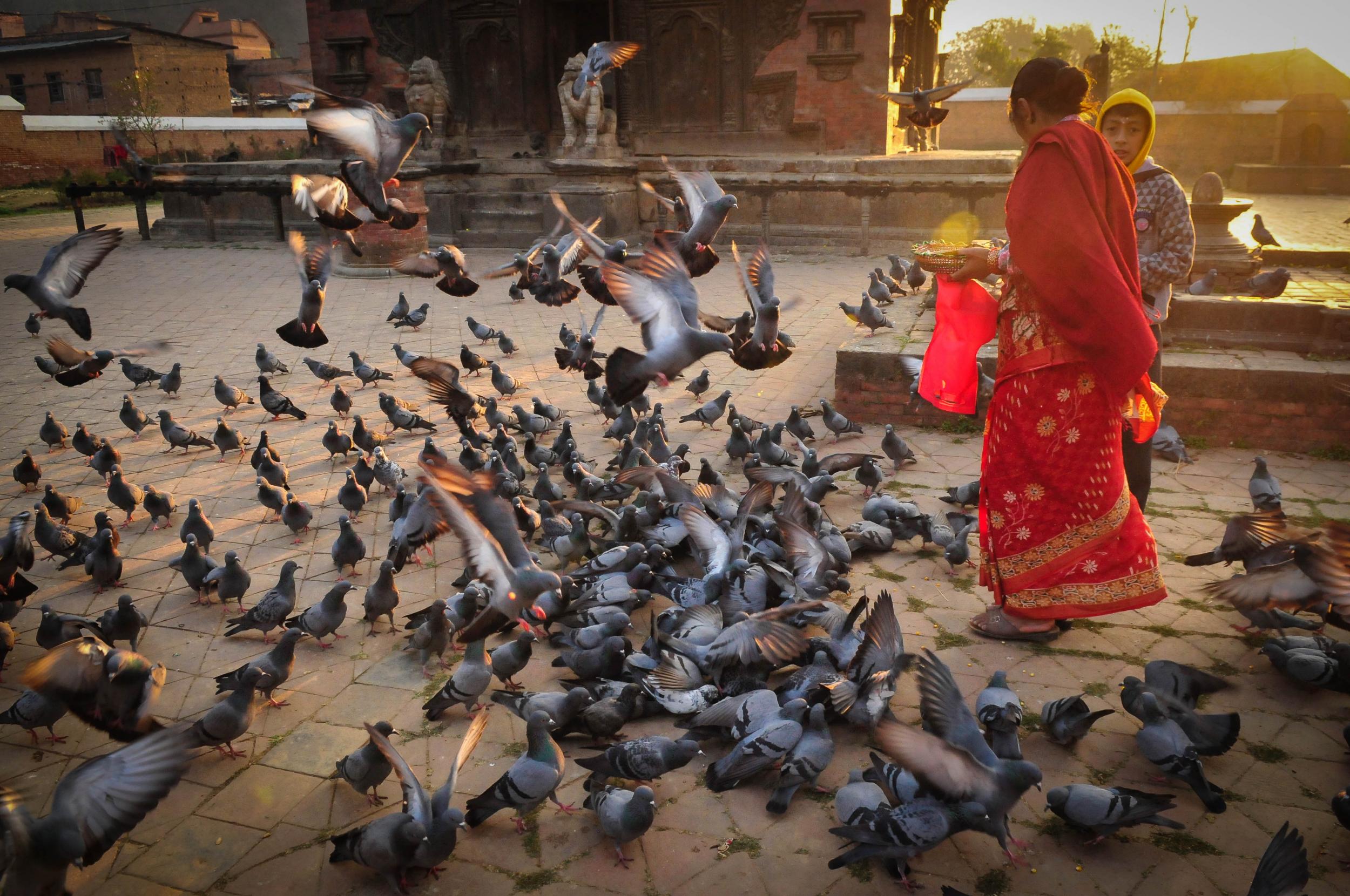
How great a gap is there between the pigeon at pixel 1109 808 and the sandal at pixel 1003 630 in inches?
52.7

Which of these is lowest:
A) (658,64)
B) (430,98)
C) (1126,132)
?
(1126,132)

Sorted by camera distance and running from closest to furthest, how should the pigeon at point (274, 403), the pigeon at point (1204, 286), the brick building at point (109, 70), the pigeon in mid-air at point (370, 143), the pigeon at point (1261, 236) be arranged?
the pigeon in mid-air at point (370, 143) → the pigeon at point (274, 403) → the pigeon at point (1204, 286) → the pigeon at point (1261, 236) → the brick building at point (109, 70)

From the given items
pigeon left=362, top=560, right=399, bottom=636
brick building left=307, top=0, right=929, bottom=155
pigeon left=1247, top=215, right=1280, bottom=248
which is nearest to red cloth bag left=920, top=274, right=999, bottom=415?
pigeon left=362, top=560, right=399, bottom=636

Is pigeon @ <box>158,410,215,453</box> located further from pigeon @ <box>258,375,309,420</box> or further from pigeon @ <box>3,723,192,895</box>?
pigeon @ <box>3,723,192,895</box>

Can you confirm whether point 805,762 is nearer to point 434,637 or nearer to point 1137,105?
point 434,637

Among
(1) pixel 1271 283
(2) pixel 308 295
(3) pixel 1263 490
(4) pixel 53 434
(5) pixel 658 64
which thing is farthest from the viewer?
(5) pixel 658 64

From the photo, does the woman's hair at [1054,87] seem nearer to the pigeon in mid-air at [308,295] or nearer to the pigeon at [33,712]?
the pigeon in mid-air at [308,295]

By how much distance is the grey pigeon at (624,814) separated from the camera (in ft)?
10.5

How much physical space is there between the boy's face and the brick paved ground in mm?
2388

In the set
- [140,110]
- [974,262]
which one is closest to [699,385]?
[974,262]

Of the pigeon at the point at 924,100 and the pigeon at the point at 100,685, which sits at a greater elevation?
the pigeon at the point at 924,100

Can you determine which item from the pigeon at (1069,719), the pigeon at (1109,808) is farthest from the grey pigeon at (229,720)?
the pigeon at (1069,719)

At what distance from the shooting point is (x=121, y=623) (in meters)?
4.54

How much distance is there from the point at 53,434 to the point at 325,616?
4.92 m
